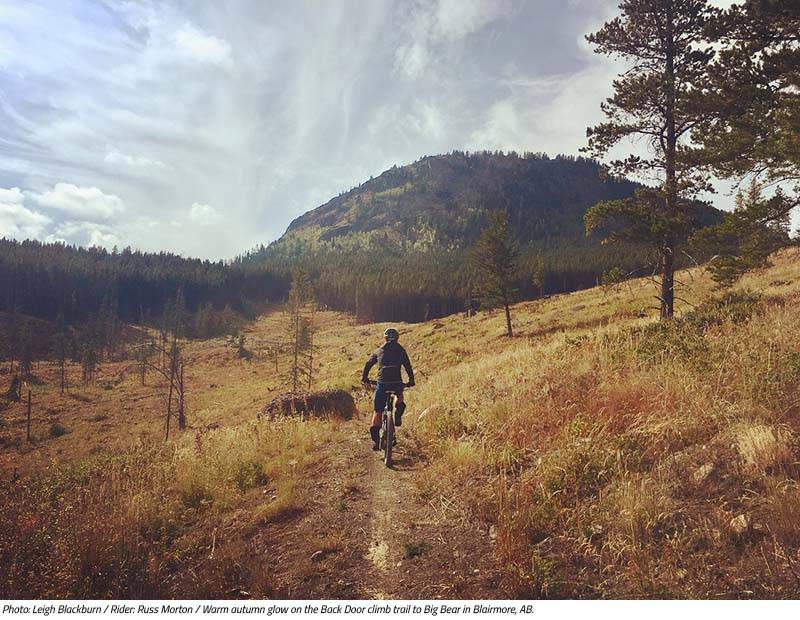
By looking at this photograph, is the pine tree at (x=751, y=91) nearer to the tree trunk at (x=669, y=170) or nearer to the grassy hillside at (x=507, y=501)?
the tree trunk at (x=669, y=170)

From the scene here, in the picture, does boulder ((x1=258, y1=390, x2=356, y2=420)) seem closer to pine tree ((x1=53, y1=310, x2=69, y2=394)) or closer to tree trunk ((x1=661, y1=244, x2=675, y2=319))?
tree trunk ((x1=661, y1=244, x2=675, y2=319))

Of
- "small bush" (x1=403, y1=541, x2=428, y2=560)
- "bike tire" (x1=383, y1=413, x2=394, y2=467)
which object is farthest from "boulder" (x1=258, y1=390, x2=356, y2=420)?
"small bush" (x1=403, y1=541, x2=428, y2=560)

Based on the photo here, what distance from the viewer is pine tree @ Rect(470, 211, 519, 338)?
36.9 m

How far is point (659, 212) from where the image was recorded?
1426cm

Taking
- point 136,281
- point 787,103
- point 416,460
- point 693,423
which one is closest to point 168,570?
point 416,460

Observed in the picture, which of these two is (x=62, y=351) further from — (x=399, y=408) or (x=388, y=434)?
(x=388, y=434)

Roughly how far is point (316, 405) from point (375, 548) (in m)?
10.9

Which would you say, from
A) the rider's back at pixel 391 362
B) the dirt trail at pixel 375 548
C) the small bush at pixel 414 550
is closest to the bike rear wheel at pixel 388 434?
the rider's back at pixel 391 362

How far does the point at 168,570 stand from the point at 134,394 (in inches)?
2612

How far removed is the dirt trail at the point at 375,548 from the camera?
3.92 meters

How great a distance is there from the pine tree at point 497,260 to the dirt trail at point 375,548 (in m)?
31.9

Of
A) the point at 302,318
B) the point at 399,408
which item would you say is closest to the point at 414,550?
the point at 399,408

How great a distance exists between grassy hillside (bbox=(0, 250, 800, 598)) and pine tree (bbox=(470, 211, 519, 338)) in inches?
1132

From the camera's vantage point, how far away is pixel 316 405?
1499cm
